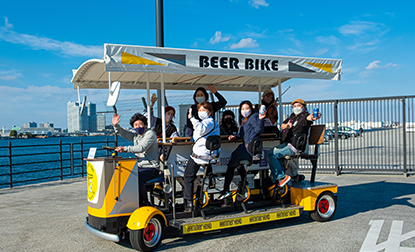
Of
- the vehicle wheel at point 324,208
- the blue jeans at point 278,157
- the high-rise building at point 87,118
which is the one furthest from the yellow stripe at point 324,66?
the high-rise building at point 87,118

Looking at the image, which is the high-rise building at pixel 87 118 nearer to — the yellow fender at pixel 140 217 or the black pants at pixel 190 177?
the black pants at pixel 190 177

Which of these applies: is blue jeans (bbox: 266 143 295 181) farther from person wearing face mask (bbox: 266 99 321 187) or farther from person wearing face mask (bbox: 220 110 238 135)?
person wearing face mask (bbox: 220 110 238 135)

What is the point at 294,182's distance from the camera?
6.93 m

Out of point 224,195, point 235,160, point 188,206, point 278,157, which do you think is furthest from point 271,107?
point 188,206

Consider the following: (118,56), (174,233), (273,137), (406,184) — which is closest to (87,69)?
(118,56)

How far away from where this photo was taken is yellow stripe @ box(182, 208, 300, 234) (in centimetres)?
520

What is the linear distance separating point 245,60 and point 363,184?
20.5ft

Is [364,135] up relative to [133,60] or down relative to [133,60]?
down

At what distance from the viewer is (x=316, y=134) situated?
275 inches

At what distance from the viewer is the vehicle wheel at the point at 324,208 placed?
6.37 m

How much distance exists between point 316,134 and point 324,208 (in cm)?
142

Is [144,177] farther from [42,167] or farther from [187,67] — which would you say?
[42,167]

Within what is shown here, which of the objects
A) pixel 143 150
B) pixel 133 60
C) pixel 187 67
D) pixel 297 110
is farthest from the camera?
pixel 297 110

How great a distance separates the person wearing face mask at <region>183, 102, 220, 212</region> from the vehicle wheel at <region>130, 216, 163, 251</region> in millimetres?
702
